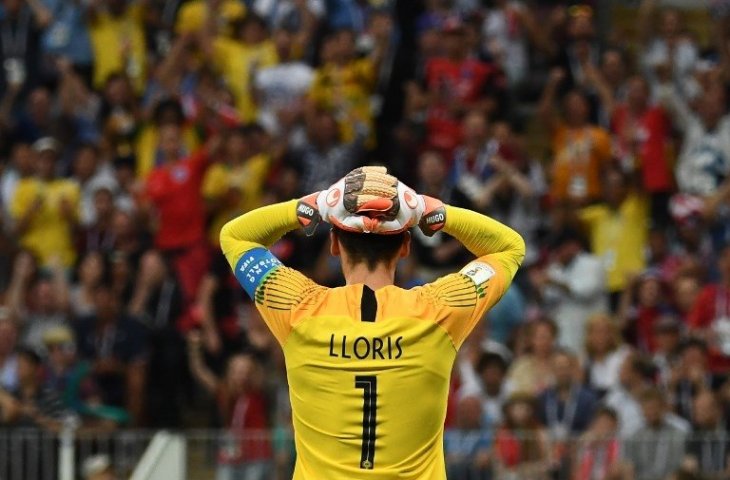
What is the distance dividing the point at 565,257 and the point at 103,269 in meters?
4.04

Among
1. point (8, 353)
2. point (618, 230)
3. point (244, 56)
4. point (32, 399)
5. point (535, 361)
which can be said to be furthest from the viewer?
point (244, 56)

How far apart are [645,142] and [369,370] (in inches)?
426

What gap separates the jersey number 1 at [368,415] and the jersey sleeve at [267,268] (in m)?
0.33

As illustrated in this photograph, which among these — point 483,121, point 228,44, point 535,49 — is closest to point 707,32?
point 535,49

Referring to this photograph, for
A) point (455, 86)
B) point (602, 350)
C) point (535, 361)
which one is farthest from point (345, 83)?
point (602, 350)

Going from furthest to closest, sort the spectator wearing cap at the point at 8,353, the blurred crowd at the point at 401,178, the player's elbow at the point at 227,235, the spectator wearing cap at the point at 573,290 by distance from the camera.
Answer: the spectator wearing cap at the point at 573,290
the spectator wearing cap at the point at 8,353
the blurred crowd at the point at 401,178
the player's elbow at the point at 227,235

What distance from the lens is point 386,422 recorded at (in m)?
5.88

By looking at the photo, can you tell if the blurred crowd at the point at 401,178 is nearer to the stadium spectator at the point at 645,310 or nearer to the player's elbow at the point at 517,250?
the stadium spectator at the point at 645,310

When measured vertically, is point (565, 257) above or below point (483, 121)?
below

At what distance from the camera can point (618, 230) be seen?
51.7 feet

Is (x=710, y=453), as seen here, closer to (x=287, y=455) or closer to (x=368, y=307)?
(x=287, y=455)

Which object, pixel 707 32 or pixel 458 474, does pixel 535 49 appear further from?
pixel 458 474

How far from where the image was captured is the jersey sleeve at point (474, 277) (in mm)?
6016

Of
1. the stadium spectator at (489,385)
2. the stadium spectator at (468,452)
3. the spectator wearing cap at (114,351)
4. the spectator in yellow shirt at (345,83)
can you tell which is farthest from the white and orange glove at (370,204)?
the spectator in yellow shirt at (345,83)
